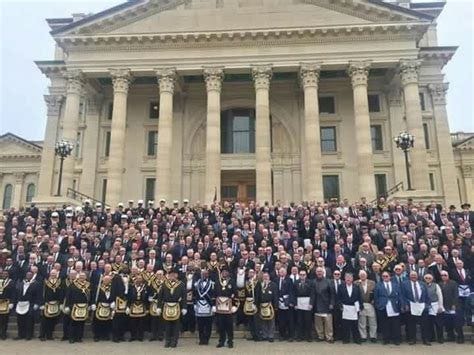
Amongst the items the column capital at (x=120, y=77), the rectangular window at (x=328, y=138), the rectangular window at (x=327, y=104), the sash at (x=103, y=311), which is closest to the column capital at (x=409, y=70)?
the rectangular window at (x=327, y=104)

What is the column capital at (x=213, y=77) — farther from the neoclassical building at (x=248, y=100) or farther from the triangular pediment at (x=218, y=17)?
the triangular pediment at (x=218, y=17)

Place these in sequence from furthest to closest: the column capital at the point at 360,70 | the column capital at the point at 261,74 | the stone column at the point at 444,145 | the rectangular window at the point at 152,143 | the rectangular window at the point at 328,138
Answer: the rectangular window at the point at 152,143 < the rectangular window at the point at 328,138 < the stone column at the point at 444,145 < the column capital at the point at 261,74 < the column capital at the point at 360,70

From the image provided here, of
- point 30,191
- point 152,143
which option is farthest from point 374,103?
point 30,191

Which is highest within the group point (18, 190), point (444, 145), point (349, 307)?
point (18, 190)

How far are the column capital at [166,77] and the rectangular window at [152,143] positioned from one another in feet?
16.7

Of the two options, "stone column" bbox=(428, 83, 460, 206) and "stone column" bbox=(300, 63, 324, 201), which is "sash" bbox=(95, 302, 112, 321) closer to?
"stone column" bbox=(300, 63, 324, 201)

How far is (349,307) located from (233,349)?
119 inches

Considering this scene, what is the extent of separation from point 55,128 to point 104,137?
377 cm

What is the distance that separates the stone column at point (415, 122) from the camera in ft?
90.1

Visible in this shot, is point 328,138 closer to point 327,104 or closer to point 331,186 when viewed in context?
point 327,104

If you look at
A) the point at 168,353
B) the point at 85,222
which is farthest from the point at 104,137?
the point at 168,353

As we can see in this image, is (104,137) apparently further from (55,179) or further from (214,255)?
(214,255)

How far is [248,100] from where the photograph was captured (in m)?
34.2

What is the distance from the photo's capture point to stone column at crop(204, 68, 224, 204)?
2828 cm
